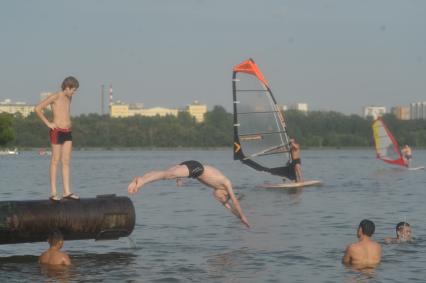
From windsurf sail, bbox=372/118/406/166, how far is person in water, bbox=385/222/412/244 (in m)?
44.6

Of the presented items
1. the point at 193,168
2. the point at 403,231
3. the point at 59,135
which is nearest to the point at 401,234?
the point at 403,231

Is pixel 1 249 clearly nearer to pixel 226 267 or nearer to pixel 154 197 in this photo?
pixel 226 267

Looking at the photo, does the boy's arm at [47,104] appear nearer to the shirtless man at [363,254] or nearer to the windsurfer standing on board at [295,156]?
the shirtless man at [363,254]

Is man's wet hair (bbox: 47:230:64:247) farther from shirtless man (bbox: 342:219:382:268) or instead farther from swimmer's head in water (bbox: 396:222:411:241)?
swimmer's head in water (bbox: 396:222:411:241)

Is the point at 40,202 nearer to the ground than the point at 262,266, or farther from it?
farther from it

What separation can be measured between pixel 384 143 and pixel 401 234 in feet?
152

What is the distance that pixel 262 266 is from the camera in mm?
17109

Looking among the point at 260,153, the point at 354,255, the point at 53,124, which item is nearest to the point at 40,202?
the point at 53,124

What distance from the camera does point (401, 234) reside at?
66.0ft

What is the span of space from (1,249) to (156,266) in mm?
4222

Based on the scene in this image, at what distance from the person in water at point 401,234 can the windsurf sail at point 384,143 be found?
44592 millimetres

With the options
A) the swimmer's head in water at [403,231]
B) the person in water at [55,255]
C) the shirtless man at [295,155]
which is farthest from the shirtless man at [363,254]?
the shirtless man at [295,155]

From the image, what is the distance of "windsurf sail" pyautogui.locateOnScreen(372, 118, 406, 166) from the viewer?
6475 cm

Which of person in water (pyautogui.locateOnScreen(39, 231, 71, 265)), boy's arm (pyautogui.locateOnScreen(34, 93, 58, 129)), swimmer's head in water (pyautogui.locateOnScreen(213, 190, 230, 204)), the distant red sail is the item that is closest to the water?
person in water (pyautogui.locateOnScreen(39, 231, 71, 265))
